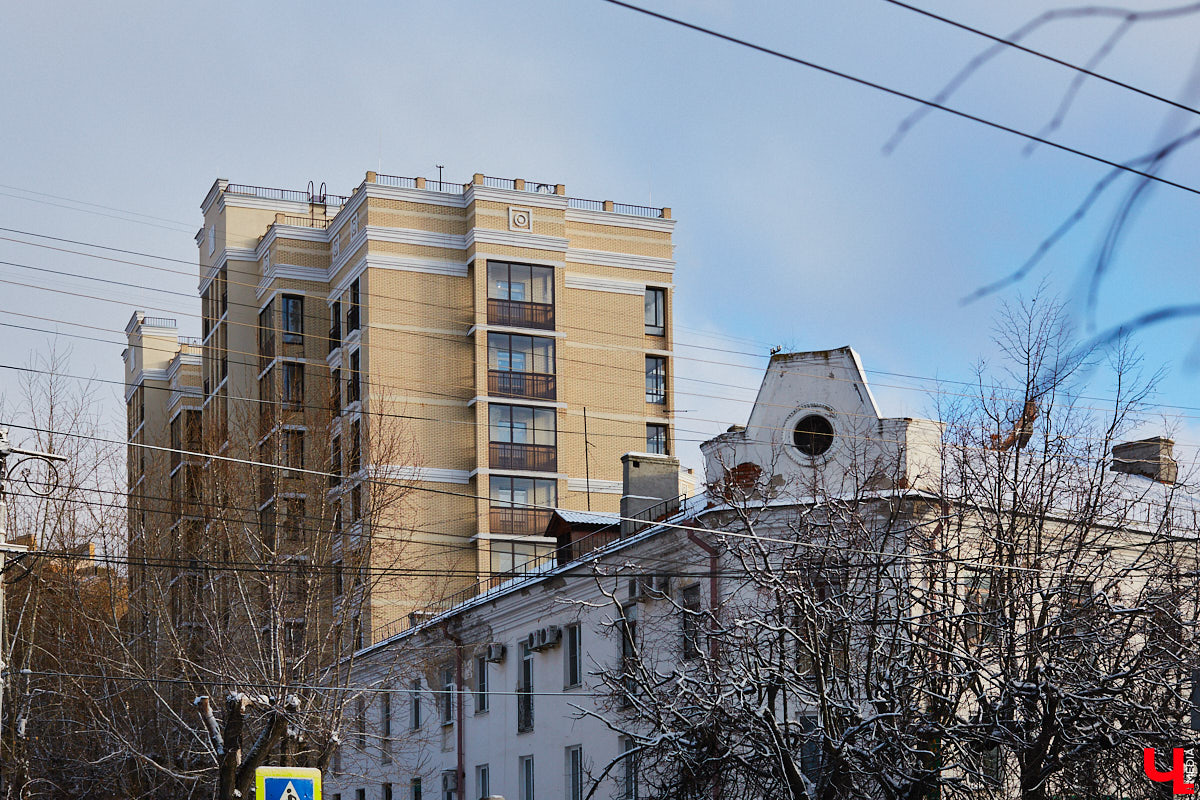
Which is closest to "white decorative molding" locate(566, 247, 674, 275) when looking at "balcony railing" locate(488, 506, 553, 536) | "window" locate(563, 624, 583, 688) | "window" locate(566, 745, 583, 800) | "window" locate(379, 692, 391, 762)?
"balcony railing" locate(488, 506, 553, 536)

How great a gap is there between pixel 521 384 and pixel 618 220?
29.2 ft

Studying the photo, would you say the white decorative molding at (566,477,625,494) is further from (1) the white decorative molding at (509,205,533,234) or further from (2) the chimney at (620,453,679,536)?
(2) the chimney at (620,453,679,536)

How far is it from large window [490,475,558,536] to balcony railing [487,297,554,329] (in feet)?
20.8

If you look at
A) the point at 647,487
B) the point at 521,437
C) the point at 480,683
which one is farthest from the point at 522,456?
the point at 647,487

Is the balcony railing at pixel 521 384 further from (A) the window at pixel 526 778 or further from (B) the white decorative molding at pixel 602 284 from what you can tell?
(A) the window at pixel 526 778

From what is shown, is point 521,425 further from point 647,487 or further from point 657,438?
point 647,487

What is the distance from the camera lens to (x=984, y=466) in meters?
25.6

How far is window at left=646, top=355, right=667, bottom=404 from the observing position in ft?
212

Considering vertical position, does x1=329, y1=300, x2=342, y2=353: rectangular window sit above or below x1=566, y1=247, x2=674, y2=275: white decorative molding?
below

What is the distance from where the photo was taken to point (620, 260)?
210 ft

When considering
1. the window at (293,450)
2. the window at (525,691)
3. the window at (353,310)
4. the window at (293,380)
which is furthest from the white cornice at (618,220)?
the window at (525,691)

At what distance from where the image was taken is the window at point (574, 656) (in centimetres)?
3291

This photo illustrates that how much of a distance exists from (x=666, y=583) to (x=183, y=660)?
38.2 ft

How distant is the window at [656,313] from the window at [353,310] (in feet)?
40.7
